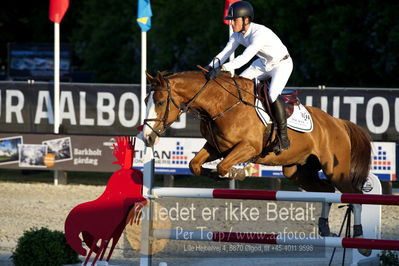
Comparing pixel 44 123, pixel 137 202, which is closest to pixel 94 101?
pixel 44 123

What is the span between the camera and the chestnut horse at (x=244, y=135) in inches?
267

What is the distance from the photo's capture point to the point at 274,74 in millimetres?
7465

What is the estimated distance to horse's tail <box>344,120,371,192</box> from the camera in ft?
26.1

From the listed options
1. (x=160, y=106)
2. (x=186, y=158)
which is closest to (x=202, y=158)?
(x=160, y=106)

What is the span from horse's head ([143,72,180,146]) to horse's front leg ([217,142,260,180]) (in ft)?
2.01

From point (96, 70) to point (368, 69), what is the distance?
15.1 metres

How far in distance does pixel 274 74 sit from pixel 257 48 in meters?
0.41

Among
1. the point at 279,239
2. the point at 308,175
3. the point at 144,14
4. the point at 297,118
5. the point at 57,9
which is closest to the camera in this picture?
the point at 279,239

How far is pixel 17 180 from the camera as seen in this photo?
51.0ft

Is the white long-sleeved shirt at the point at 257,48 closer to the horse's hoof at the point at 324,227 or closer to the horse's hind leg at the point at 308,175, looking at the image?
the horse's hind leg at the point at 308,175

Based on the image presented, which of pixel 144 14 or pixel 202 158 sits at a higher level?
pixel 144 14

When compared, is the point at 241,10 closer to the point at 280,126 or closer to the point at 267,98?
the point at 267,98

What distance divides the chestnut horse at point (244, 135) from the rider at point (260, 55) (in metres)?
0.14

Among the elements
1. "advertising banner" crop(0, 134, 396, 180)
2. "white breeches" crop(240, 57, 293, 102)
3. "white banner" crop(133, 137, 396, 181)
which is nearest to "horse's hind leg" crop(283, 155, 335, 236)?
"white breeches" crop(240, 57, 293, 102)
